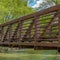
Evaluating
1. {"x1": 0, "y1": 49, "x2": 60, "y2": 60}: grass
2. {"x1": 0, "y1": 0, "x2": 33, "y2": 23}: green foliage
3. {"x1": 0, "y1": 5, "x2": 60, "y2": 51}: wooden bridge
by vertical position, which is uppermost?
{"x1": 0, "y1": 0, "x2": 33, "y2": 23}: green foliage

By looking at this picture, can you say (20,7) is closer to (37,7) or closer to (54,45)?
(37,7)

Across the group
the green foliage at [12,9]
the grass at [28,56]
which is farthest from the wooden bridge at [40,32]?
the green foliage at [12,9]

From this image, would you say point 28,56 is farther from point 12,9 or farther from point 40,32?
point 40,32

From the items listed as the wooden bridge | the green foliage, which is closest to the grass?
the green foliage

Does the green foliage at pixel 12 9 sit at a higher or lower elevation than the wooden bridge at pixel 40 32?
higher

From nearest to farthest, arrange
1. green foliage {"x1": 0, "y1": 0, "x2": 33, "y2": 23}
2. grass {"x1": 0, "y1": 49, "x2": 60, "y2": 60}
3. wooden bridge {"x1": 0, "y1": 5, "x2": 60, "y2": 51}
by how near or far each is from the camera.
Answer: wooden bridge {"x1": 0, "y1": 5, "x2": 60, "y2": 51} → grass {"x1": 0, "y1": 49, "x2": 60, "y2": 60} → green foliage {"x1": 0, "y1": 0, "x2": 33, "y2": 23}

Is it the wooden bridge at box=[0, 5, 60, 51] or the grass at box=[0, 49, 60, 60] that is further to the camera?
the grass at box=[0, 49, 60, 60]

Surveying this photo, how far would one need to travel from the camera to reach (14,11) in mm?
40469

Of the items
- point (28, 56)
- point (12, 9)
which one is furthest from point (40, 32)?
point (12, 9)

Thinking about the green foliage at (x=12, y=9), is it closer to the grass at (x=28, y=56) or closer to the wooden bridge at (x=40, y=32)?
the grass at (x=28, y=56)

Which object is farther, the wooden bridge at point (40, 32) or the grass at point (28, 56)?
the grass at point (28, 56)

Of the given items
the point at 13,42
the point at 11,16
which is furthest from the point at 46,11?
the point at 11,16

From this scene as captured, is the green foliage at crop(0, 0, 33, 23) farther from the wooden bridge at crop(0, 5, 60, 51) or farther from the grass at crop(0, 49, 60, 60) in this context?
the wooden bridge at crop(0, 5, 60, 51)

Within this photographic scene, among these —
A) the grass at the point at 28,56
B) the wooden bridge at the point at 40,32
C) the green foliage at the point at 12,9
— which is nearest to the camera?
the wooden bridge at the point at 40,32
